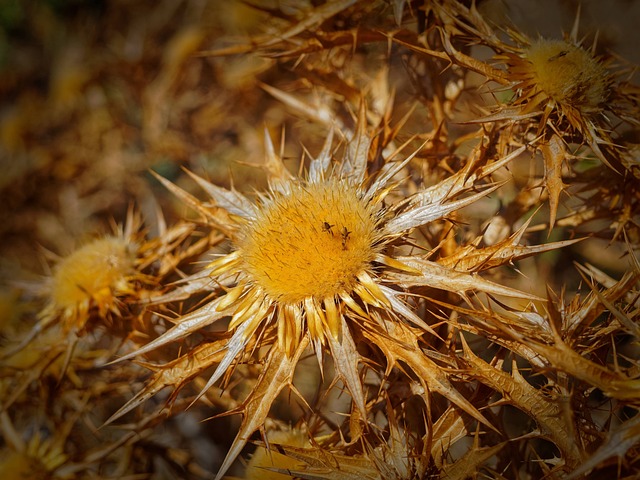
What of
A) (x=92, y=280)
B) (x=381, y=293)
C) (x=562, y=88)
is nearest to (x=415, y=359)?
(x=381, y=293)

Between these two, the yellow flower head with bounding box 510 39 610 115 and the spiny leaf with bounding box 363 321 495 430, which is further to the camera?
the yellow flower head with bounding box 510 39 610 115

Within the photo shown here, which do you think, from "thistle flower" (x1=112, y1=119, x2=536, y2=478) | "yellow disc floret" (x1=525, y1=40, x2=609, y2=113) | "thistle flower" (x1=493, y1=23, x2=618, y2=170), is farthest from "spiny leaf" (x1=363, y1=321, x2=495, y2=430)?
"yellow disc floret" (x1=525, y1=40, x2=609, y2=113)

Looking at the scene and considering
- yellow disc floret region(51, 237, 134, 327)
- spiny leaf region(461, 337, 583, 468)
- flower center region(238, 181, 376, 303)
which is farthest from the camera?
yellow disc floret region(51, 237, 134, 327)

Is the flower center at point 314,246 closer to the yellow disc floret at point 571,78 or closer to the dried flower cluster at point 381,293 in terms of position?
the dried flower cluster at point 381,293

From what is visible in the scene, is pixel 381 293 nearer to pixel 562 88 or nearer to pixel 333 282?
pixel 333 282

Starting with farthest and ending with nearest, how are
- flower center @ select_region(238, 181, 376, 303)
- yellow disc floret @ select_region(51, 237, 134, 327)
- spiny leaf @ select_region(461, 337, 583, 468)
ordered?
yellow disc floret @ select_region(51, 237, 134, 327) < flower center @ select_region(238, 181, 376, 303) < spiny leaf @ select_region(461, 337, 583, 468)

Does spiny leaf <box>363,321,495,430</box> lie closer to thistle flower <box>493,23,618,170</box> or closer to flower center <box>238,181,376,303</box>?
flower center <box>238,181,376,303</box>

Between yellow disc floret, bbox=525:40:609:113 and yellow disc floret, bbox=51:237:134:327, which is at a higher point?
yellow disc floret, bbox=51:237:134:327

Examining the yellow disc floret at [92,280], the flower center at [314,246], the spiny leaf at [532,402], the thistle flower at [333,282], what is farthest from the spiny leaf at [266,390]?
the yellow disc floret at [92,280]
